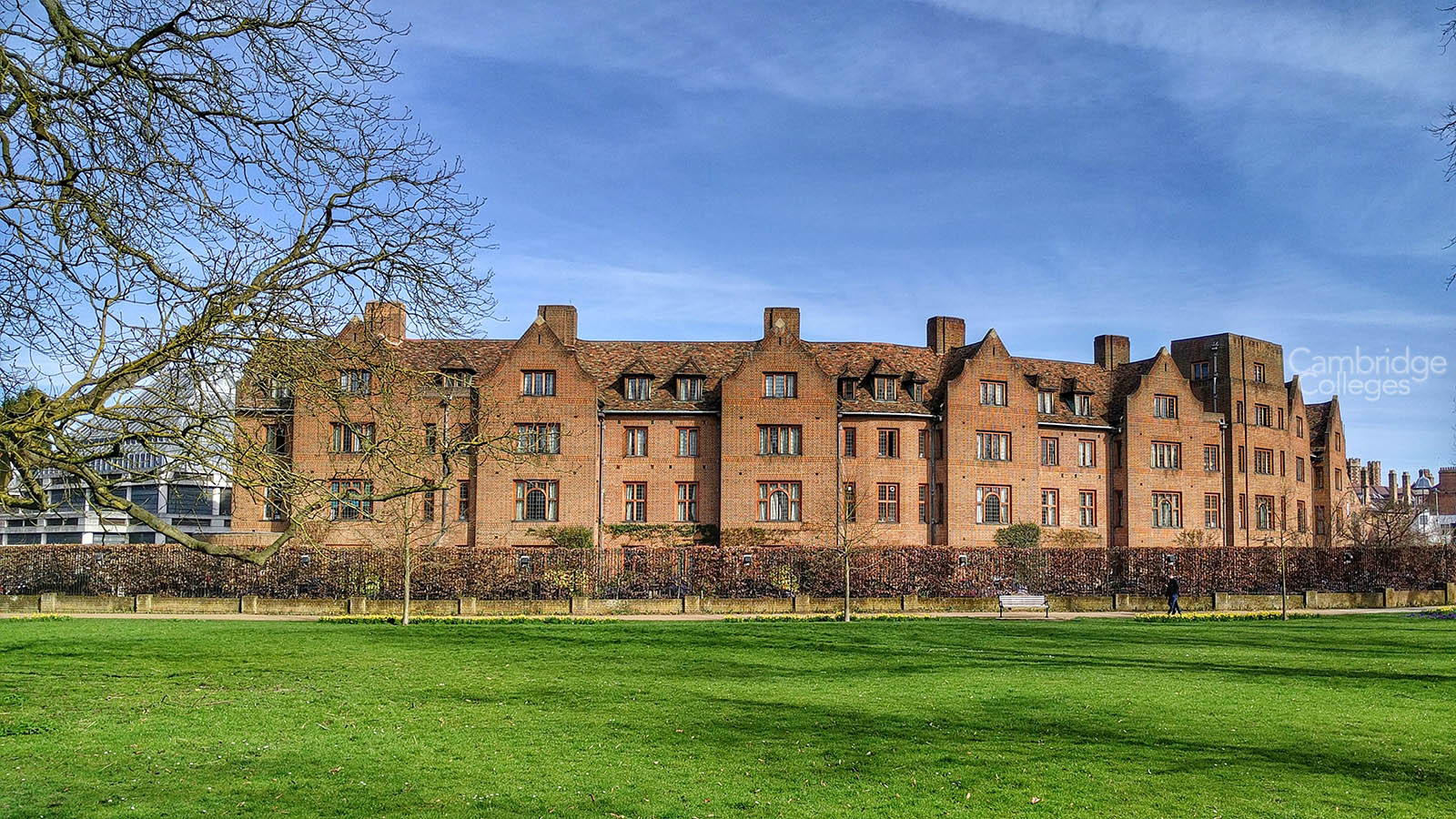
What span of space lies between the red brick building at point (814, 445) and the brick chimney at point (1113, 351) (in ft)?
9.58

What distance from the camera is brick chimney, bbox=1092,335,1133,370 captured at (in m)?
63.5

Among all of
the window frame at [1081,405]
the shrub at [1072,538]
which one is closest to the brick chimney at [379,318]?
the shrub at [1072,538]

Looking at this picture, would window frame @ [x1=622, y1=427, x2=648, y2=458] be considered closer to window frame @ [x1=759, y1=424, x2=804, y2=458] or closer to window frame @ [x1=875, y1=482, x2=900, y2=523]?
window frame @ [x1=759, y1=424, x2=804, y2=458]

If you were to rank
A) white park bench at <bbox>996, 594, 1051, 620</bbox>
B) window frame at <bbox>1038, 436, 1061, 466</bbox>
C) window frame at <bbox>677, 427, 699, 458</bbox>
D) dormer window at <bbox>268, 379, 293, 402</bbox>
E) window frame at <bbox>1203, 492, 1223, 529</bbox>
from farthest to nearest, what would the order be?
window frame at <bbox>1203, 492, 1223, 529</bbox>, window frame at <bbox>1038, 436, 1061, 466</bbox>, window frame at <bbox>677, 427, 699, 458</bbox>, white park bench at <bbox>996, 594, 1051, 620</bbox>, dormer window at <bbox>268, 379, 293, 402</bbox>

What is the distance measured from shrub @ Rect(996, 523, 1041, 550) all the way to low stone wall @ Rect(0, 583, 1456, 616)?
1001cm

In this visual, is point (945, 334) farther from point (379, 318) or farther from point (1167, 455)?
point (379, 318)

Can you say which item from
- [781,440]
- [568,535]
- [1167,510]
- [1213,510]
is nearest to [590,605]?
[568,535]

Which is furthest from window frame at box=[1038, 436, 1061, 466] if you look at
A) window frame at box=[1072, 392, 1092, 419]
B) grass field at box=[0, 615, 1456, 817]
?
grass field at box=[0, 615, 1456, 817]

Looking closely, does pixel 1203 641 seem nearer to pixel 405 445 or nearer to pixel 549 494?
pixel 405 445

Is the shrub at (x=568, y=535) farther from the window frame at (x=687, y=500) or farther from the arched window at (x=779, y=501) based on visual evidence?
the arched window at (x=779, y=501)

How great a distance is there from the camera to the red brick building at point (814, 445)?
50125mm

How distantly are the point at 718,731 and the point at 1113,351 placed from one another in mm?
54216

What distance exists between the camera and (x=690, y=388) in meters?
52.5

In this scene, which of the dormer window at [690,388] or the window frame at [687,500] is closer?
the window frame at [687,500]
